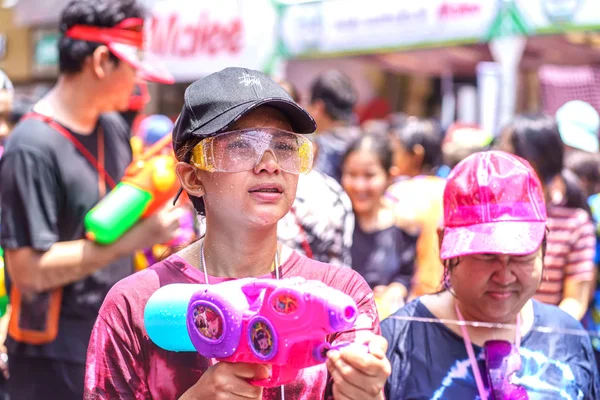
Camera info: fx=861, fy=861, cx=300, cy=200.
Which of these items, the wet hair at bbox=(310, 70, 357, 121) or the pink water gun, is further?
the wet hair at bbox=(310, 70, 357, 121)

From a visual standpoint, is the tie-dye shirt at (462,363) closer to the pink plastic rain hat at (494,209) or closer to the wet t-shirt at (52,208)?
the pink plastic rain hat at (494,209)

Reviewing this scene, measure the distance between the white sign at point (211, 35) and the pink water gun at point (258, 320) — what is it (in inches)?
390

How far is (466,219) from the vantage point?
2.31 metres

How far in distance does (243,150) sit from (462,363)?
2.88ft

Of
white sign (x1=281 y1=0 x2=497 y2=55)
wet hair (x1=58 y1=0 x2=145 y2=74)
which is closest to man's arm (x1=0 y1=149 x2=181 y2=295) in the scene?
wet hair (x1=58 y1=0 x2=145 y2=74)

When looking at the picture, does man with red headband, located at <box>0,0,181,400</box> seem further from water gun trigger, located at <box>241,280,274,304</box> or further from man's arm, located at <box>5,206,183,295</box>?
water gun trigger, located at <box>241,280,274,304</box>

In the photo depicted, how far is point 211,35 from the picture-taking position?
12.4 m

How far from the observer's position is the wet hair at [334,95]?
6340 millimetres

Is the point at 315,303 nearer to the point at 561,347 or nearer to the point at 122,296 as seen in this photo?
the point at 122,296

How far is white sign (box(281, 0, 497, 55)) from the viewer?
9289 millimetres

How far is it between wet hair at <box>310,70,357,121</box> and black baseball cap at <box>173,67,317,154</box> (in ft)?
14.7

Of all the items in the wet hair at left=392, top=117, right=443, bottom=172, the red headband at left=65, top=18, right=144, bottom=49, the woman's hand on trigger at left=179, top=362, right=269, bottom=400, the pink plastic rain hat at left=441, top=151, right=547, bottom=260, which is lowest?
the wet hair at left=392, top=117, right=443, bottom=172

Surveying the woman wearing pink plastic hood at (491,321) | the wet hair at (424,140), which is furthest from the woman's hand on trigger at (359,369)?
the wet hair at (424,140)

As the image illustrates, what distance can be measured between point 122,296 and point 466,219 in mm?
959
